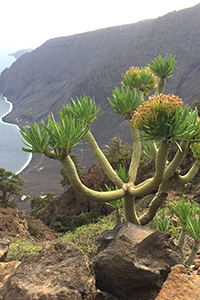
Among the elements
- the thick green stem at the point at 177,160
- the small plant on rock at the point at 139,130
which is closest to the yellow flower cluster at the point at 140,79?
the small plant on rock at the point at 139,130

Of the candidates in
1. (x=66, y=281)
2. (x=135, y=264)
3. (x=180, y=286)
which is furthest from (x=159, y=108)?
(x=66, y=281)

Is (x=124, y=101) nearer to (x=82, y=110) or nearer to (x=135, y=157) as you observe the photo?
(x=82, y=110)

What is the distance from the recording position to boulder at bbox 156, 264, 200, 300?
2691 millimetres

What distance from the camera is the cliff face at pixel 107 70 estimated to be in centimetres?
10316

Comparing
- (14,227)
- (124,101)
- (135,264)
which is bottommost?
(14,227)

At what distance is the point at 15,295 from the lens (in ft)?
8.61

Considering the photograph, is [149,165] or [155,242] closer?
[155,242]

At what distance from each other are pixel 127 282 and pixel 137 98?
3.01 m

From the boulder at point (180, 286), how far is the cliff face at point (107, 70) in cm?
7639

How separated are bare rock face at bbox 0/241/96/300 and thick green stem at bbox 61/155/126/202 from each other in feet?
2.94

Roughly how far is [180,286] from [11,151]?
404 ft

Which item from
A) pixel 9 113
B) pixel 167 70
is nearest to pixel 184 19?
pixel 9 113

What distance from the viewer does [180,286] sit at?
282cm

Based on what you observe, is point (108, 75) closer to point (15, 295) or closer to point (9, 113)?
point (9, 113)
